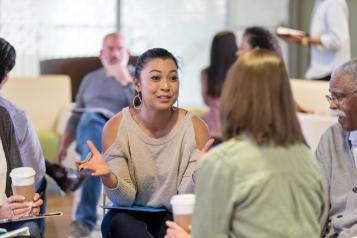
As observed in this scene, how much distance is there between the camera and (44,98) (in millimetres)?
6074

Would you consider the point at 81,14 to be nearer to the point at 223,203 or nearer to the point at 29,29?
the point at 29,29

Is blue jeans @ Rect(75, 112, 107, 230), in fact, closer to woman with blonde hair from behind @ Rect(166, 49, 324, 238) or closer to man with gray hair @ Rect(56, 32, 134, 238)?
man with gray hair @ Rect(56, 32, 134, 238)

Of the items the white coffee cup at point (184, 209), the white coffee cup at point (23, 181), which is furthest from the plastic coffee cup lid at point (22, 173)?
the white coffee cup at point (184, 209)

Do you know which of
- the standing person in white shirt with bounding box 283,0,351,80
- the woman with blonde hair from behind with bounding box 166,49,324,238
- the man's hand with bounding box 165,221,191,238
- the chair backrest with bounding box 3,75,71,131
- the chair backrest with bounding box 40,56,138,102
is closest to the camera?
the woman with blonde hair from behind with bounding box 166,49,324,238

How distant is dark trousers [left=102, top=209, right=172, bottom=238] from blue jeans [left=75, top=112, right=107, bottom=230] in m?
1.98

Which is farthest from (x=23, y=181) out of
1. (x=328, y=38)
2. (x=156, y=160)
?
(x=328, y=38)

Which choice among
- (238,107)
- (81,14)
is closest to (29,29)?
(81,14)

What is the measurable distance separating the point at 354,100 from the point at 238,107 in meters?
0.89

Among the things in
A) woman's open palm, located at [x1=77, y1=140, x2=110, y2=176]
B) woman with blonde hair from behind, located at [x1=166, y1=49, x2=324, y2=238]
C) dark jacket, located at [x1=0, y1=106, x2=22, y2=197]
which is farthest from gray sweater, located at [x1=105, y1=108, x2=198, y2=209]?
woman with blonde hair from behind, located at [x1=166, y1=49, x2=324, y2=238]

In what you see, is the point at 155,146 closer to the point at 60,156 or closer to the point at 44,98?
the point at 60,156

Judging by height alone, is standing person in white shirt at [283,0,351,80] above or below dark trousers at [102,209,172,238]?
above

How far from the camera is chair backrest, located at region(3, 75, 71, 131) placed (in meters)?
5.95

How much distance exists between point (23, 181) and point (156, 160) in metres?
0.60

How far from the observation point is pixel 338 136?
9.34ft
